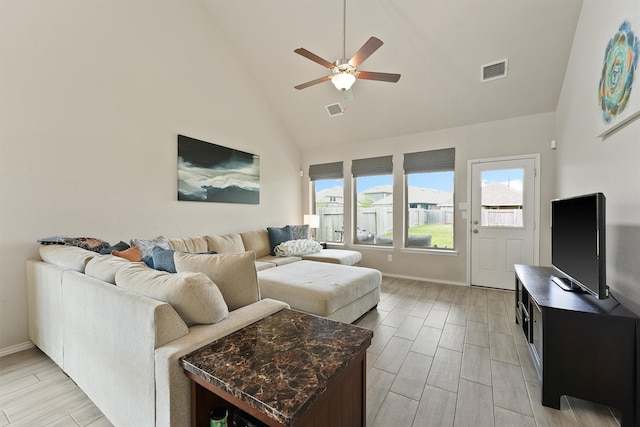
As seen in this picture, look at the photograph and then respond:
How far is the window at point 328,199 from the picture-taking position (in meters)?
5.43

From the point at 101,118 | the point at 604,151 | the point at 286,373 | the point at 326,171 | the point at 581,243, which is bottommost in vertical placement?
the point at 286,373

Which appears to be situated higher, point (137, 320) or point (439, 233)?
point (439, 233)

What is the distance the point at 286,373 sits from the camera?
0.96 metres

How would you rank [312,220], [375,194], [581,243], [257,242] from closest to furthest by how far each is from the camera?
[581,243] → [257,242] → [375,194] → [312,220]

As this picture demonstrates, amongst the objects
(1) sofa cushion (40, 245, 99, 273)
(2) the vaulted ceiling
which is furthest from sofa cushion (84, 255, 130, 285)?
(2) the vaulted ceiling

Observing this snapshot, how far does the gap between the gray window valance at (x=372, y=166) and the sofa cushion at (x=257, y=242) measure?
2.08 metres

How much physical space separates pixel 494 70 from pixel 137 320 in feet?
14.4

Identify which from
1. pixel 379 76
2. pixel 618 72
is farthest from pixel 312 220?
pixel 618 72

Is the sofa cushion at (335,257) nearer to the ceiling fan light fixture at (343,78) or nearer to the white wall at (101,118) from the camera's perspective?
the white wall at (101,118)

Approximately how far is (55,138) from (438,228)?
16.4ft

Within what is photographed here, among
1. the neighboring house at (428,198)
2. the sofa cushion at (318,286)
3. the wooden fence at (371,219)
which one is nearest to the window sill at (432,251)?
the wooden fence at (371,219)

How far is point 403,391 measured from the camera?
5.71ft

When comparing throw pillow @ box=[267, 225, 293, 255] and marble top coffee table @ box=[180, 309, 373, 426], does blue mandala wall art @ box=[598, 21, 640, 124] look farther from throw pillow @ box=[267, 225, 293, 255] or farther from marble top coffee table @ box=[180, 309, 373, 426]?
throw pillow @ box=[267, 225, 293, 255]

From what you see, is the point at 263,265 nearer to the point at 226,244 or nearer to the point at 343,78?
the point at 226,244
